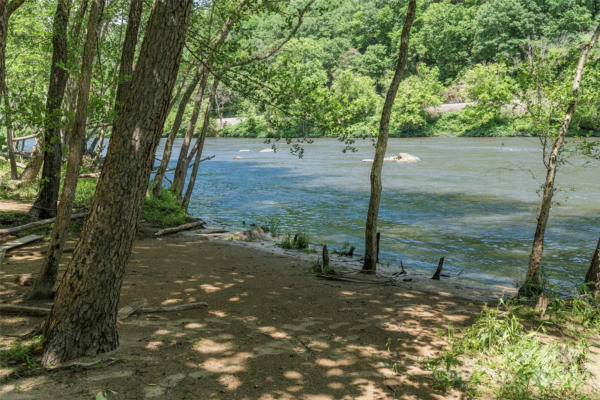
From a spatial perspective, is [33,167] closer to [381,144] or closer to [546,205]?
[381,144]

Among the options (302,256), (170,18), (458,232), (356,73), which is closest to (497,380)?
(170,18)

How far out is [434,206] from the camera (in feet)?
72.2

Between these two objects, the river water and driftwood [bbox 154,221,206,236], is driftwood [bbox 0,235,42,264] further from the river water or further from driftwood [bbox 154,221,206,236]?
the river water

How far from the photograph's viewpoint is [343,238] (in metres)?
16.2

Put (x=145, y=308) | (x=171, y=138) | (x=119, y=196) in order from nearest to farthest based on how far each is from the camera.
Answer: (x=119, y=196)
(x=145, y=308)
(x=171, y=138)

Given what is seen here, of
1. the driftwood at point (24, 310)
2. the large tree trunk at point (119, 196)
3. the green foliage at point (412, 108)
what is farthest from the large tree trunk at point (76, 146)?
the green foliage at point (412, 108)

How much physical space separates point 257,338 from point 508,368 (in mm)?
2731

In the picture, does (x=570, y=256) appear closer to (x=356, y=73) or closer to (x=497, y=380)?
(x=497, y=380)

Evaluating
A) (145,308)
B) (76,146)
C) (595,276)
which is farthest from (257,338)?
(595,276)

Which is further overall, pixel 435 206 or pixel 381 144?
pixel 435 206

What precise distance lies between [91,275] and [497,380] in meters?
4.08

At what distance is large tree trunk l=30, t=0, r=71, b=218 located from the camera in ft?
31.5

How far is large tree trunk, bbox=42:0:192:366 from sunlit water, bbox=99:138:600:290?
9.24 metres

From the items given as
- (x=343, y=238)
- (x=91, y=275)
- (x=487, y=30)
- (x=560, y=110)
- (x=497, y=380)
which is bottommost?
(x=343, y=238)
